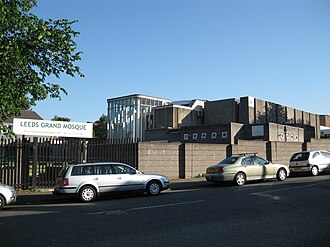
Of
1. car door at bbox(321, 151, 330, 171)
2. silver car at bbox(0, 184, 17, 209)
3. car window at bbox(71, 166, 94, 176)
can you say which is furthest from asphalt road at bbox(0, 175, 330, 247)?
car door at bbox(321, 151, 330, 171)

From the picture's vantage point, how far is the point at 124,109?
67562 mm

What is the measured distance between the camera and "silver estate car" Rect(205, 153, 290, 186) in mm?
16672

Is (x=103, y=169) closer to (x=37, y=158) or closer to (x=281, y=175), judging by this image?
(x=37, y=158)

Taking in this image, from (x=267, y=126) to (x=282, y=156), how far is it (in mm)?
16563

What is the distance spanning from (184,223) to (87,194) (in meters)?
5.99

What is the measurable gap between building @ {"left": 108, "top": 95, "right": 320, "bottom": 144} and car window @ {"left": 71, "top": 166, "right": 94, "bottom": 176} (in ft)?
104

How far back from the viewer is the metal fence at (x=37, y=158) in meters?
16.2

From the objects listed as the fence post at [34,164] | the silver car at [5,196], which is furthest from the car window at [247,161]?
the silver car at [5,196]

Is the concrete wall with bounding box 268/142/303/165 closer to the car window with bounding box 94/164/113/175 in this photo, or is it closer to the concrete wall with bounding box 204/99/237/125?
the car window with bounding box 94/164/113/175

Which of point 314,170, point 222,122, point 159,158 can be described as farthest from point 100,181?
point 222,122

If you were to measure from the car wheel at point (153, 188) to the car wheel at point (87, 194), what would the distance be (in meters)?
2.27

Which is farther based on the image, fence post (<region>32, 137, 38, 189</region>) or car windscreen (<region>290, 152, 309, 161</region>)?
car windscreen (<region>290, 152, 309, 161</region>)

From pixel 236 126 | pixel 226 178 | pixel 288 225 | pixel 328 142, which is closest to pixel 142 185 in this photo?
pixel 226 178

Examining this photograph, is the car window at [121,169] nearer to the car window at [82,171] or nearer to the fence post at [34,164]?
the car window at [82,171]
